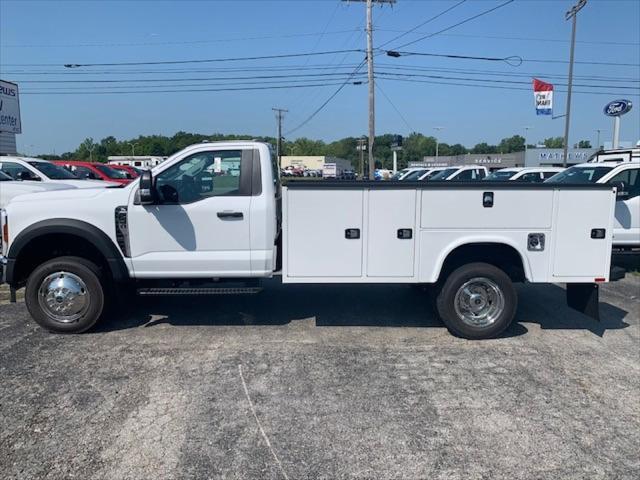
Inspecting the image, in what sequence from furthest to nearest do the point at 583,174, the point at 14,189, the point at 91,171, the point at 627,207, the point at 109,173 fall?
the point at 109,173
the point at 91,171
the point at 583,174
the point at 14,189
the point at 627,207

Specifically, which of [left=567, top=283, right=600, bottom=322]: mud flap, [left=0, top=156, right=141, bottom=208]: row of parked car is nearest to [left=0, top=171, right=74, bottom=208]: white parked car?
[left=0, top=156, right=141, bottom=208]: row of parked car

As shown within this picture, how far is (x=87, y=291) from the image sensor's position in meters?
5.83

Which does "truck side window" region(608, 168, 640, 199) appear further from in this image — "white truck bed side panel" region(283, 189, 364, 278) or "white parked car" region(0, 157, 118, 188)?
"white parked car" region(0, 157, 118, 188)

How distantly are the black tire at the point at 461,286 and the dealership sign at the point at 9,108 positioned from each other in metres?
28.5

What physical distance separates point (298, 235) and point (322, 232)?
0.26 meters

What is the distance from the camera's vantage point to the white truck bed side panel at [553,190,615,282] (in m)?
5.68

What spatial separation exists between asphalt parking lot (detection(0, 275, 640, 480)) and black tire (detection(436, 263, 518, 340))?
15cm

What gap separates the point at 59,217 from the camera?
5.75 m

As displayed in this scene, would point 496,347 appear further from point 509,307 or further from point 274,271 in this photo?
point 274,271

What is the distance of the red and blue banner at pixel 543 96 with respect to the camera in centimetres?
2944

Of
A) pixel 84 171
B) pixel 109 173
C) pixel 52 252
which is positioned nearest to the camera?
pixel 52 252

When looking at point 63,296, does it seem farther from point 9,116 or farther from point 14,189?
point 9,116

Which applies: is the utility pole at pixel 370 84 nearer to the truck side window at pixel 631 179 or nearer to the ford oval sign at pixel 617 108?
the ford oval sign at pixel 617 108

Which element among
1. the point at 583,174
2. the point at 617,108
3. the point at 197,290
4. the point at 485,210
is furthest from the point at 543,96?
the point at 197,290
